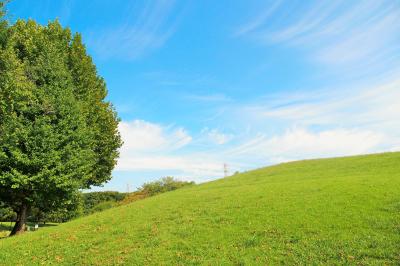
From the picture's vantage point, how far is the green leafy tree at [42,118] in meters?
31.4

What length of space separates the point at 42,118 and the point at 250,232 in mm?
22415

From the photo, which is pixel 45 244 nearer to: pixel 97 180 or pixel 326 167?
pixel 97 180

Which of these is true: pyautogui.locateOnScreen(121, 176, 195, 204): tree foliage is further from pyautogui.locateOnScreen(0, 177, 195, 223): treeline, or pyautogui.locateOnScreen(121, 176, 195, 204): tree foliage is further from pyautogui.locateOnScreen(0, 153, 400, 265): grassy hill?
pyautogui.locateOnScreen(0, 153, 400, 265): grassy hill

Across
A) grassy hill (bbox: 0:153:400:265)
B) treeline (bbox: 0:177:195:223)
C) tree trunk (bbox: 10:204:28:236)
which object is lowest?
grassy hill (bbox: 0:153:400:265)

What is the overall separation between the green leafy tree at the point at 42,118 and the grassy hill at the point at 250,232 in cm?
678

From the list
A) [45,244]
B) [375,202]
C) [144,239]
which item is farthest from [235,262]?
[45,244]

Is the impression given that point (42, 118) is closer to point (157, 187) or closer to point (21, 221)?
point (21, 221)

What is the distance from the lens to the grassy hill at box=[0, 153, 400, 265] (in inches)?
647

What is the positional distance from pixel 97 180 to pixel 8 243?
62.3 feet

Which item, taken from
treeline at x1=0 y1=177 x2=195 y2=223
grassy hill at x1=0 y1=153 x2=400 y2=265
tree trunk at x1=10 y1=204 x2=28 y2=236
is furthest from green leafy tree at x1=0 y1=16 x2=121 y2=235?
treeline at x1=0 y1=177 x2=195 y2=223

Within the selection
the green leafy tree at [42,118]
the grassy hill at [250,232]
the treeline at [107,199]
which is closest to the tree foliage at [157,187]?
the treeline at [107,199]

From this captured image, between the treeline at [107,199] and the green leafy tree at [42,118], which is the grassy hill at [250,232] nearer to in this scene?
the green leafy tree at [42,118]

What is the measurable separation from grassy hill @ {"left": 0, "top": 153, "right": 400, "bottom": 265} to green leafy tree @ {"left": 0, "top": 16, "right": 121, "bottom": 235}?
22.2 ft

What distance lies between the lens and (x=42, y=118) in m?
33.4
